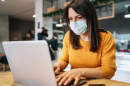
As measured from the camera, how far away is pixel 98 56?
3.19 ft

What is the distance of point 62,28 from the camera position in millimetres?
7422

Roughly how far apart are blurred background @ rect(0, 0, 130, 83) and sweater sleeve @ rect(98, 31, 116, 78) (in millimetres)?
1475

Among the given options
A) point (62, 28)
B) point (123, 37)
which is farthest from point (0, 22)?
point (123, 37)

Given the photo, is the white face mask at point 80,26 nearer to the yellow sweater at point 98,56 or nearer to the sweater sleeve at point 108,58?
the yellow sweater at point 98,56

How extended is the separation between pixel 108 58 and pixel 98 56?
98 mm

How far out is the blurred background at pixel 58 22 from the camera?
2781 mm

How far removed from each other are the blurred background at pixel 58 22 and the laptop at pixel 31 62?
2003mm

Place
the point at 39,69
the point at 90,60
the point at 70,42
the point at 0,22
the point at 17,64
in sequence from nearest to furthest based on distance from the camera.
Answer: the point at 39,69, the point at 17,64, the point at 90,60, the point at 70,42, the point at 0,22

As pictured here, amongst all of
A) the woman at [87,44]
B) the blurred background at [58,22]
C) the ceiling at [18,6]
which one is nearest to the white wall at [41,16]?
the blurred background at [58,22]

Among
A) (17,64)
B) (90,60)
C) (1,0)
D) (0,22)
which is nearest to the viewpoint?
(17,64)

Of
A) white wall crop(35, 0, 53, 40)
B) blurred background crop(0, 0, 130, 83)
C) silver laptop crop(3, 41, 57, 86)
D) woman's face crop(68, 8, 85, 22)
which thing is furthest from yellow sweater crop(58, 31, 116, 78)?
white wall crop(35, 0, 53, 40)

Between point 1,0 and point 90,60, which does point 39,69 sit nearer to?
point 90,60

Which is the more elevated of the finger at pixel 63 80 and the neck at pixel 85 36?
the neck at pixel 85 36

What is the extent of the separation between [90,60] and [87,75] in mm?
282
